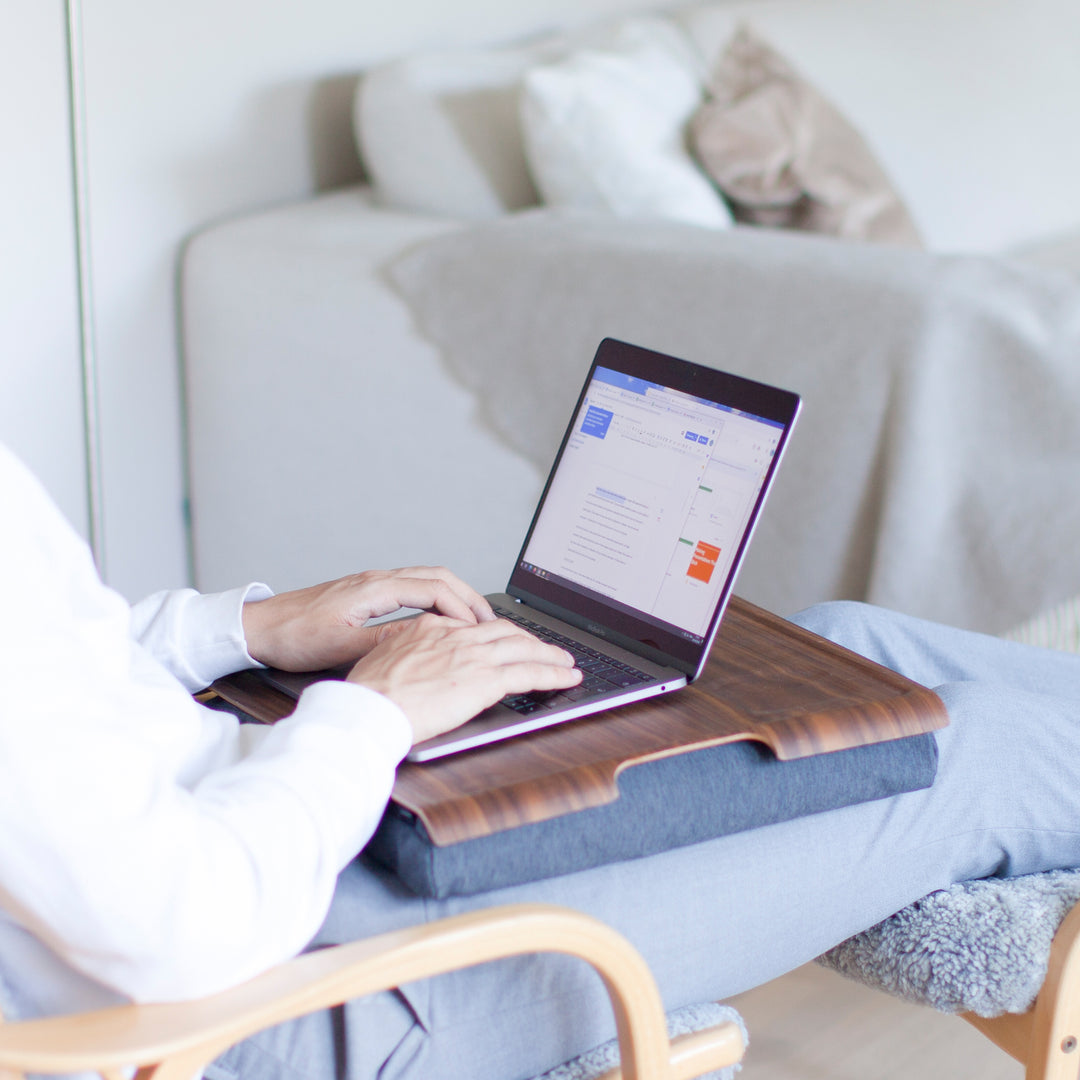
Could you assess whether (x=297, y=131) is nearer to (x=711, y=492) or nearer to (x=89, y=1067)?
(x=711, y=492)

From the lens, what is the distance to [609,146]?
6.86 ft

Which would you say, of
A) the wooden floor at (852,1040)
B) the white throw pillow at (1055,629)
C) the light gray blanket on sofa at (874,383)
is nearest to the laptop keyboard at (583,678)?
the wooden floor at (852,1040)

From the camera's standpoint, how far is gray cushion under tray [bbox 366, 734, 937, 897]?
30.1 inches

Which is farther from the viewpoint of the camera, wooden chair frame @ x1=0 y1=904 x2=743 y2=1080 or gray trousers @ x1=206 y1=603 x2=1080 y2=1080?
gray trousers @ x1=206 y1=603 x2=1080 y2=1080

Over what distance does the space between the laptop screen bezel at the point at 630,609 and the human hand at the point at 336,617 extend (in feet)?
0.26

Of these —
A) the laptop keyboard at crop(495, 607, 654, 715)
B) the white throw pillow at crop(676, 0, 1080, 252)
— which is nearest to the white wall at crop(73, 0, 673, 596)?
the white throw pillow at crop(676, 0, 1080, 252)

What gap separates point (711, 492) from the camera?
0.95m

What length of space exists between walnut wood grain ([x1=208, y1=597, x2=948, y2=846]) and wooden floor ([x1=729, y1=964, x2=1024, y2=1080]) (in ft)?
1.98

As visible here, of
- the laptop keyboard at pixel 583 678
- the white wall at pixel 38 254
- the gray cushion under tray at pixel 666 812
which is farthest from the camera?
the white wall at pixel 38 254

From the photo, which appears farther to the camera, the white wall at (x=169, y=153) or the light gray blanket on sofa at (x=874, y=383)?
the white wall at (x=169, y=153)

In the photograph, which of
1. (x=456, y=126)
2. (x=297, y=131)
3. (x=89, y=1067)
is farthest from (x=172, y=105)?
(x=89, y=1067)

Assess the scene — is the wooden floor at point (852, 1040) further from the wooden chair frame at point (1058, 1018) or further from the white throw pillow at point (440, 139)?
the white throw pillow at point (440, 139)

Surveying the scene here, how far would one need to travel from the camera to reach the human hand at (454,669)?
82 centimetres

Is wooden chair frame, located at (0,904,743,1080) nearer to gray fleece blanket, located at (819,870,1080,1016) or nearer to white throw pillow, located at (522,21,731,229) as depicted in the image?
gray fleece blanket, located at (819,870,1080,1016)
